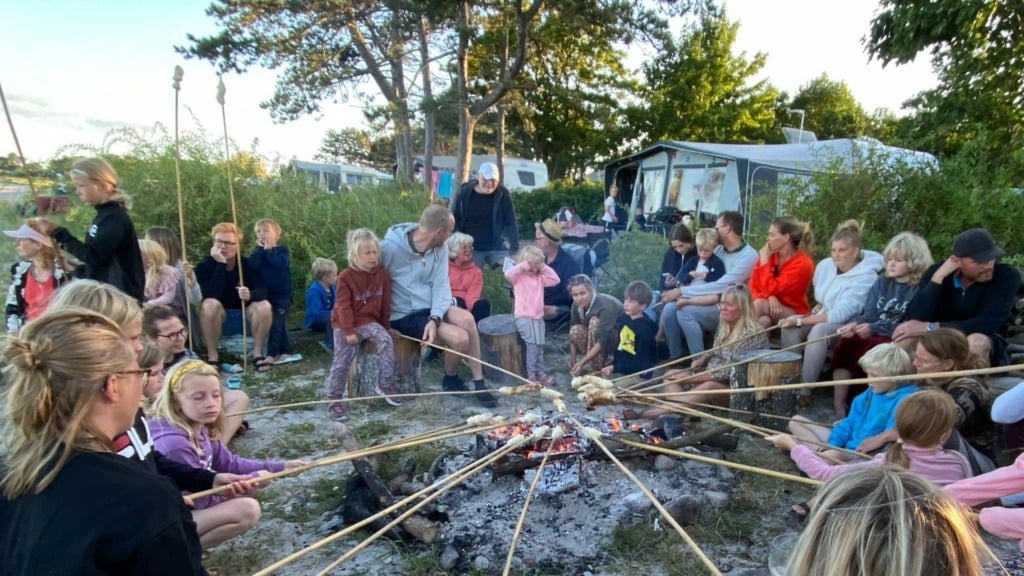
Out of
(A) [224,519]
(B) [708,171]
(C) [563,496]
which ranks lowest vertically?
(C) [563,496]

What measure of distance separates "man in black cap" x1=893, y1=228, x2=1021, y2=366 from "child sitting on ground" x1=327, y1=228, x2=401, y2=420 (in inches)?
156

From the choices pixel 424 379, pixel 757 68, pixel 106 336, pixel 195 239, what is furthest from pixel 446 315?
pixel 757 68

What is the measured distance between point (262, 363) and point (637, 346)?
12.4 feet

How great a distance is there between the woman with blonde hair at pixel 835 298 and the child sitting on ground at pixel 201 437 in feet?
13.2

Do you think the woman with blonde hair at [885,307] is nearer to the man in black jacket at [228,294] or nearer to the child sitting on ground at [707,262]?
the child sitting on ground at [707,262]

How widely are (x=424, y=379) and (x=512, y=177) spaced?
22.0m

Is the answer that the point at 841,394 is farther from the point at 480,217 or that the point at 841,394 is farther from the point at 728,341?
the point at 480,217

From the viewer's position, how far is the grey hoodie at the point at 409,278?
514cm

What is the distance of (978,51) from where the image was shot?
8.74m

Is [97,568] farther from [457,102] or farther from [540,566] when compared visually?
[457,102]

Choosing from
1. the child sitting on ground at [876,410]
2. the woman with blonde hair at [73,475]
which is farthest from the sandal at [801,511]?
the woman with blonde hair at [73,475]

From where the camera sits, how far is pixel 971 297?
400 cm

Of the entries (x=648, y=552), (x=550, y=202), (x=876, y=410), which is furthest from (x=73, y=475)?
(x=550, y=202)

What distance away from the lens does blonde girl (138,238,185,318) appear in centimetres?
548
